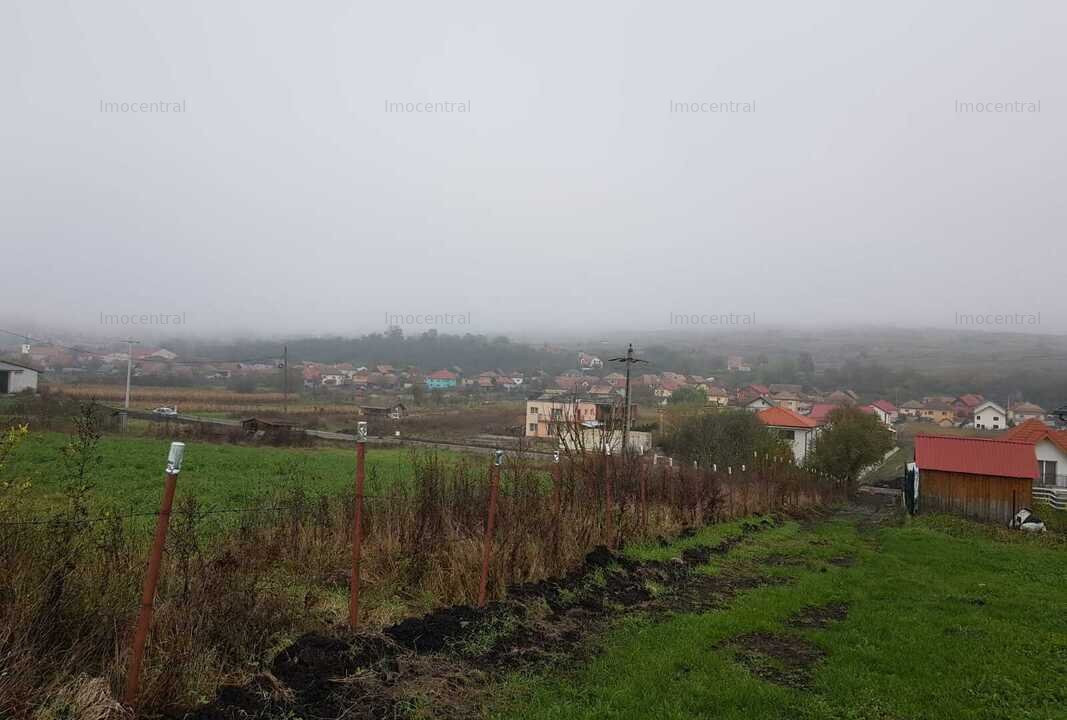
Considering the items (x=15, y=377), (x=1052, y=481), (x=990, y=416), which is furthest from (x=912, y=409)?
(x=15, y=377)

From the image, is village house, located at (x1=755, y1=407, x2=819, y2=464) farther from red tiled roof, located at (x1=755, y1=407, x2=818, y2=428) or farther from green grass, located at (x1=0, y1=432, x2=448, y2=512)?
green grass, located at (x1=0, y1=432, x2=448, y2=512)

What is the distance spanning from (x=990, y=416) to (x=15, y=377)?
10428cm

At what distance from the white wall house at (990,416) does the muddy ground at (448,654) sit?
91.2 metres

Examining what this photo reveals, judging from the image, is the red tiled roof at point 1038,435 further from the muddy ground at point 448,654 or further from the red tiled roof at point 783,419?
the muddy ground at point 448,654

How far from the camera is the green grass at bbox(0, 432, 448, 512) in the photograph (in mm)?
14070

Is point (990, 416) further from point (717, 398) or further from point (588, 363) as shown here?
point (588, 363)

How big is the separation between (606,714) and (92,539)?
3883mm

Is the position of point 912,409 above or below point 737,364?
below

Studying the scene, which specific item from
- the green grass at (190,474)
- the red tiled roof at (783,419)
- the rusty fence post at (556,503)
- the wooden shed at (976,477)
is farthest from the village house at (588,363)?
the rusty fence post at (556,503)

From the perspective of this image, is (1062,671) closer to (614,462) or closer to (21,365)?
(614,462)

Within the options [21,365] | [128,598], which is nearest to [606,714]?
[128,598]

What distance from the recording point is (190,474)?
2019 centimetres

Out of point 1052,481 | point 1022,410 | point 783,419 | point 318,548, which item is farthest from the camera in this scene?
point 1022,410

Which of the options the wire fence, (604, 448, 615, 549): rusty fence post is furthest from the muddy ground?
(604, 448, 615, 549): rusty fence post
